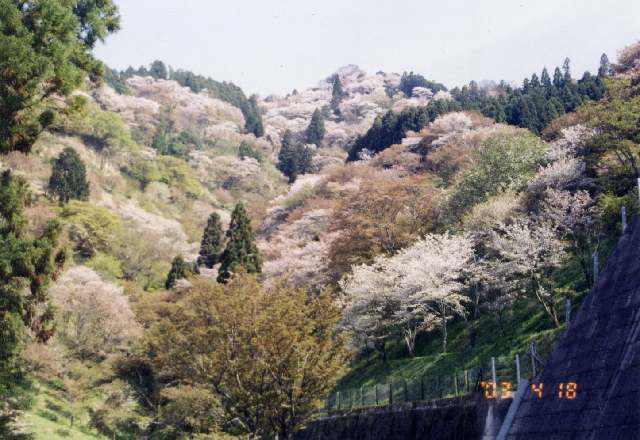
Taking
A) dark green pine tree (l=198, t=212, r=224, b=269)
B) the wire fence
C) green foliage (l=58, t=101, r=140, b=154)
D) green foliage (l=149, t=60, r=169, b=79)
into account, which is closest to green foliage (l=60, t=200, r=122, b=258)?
dark green pine tree (l=198, t=212, r=224, b=269)

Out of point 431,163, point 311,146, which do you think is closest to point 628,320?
point 431,163

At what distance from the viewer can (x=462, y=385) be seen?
18.9 m

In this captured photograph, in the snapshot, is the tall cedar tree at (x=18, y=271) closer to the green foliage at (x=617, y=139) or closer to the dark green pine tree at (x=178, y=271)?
the green foliage at (x=617, y=139)

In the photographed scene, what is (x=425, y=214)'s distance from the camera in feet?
123

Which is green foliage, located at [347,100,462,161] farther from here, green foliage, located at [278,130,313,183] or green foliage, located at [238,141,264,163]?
green foliage, located at [238,141,264,163]

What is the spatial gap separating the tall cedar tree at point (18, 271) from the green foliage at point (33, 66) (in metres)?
1.30

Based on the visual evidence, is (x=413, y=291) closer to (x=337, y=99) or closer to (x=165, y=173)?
(x=165, y=173)

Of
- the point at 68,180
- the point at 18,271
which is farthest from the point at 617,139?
the point at 68,180

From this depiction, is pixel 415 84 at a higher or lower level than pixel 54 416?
higher

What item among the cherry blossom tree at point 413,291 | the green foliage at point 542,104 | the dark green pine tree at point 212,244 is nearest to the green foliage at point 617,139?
the cherry blossom tree at point 413,291

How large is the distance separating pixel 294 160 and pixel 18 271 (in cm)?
8068

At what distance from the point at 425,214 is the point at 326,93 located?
488 feet

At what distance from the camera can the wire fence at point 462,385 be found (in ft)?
52.9

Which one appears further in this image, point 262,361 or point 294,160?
point 294,160
